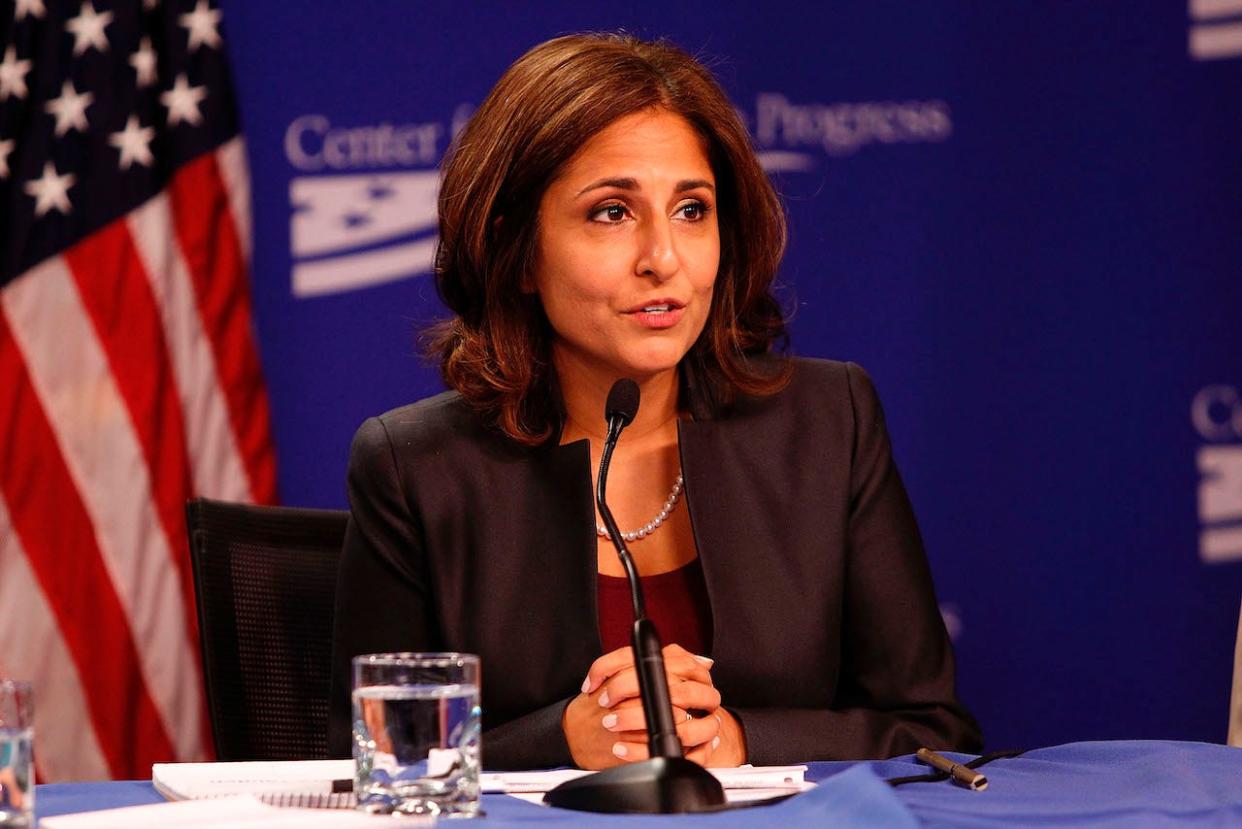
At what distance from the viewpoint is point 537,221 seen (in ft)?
6.77

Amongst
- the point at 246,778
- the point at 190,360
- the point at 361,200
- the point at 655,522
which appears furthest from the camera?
the point at 361,200

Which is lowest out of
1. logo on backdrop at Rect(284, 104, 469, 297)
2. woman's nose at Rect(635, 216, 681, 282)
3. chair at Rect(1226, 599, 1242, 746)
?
chair at Rect(1226, 599, 1242, 746)

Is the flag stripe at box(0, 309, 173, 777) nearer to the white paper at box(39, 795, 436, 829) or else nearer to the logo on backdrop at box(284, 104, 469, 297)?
the logo on backdrop at box(284, 104, 469, 297)

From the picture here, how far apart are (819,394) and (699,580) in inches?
12.7

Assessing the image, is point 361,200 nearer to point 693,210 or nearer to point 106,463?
point 106,463

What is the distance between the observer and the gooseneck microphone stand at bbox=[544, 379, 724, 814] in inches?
42.6

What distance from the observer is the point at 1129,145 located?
341cm

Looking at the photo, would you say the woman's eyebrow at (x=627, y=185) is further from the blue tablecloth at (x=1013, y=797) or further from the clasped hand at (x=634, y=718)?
the blue tablecloth at (x=1013, y=797)

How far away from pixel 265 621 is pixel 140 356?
1319 mm

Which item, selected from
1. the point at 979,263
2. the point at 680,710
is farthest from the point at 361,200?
the point at 680,710

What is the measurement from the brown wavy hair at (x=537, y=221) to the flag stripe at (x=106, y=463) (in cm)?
141

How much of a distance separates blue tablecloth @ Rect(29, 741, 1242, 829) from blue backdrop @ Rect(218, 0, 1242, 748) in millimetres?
2099

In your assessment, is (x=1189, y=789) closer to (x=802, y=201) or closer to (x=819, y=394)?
(x=819, y=394)

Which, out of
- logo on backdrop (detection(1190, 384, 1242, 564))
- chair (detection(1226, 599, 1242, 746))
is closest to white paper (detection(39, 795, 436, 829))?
chair (detection(1226, 599, 1242, 746))
